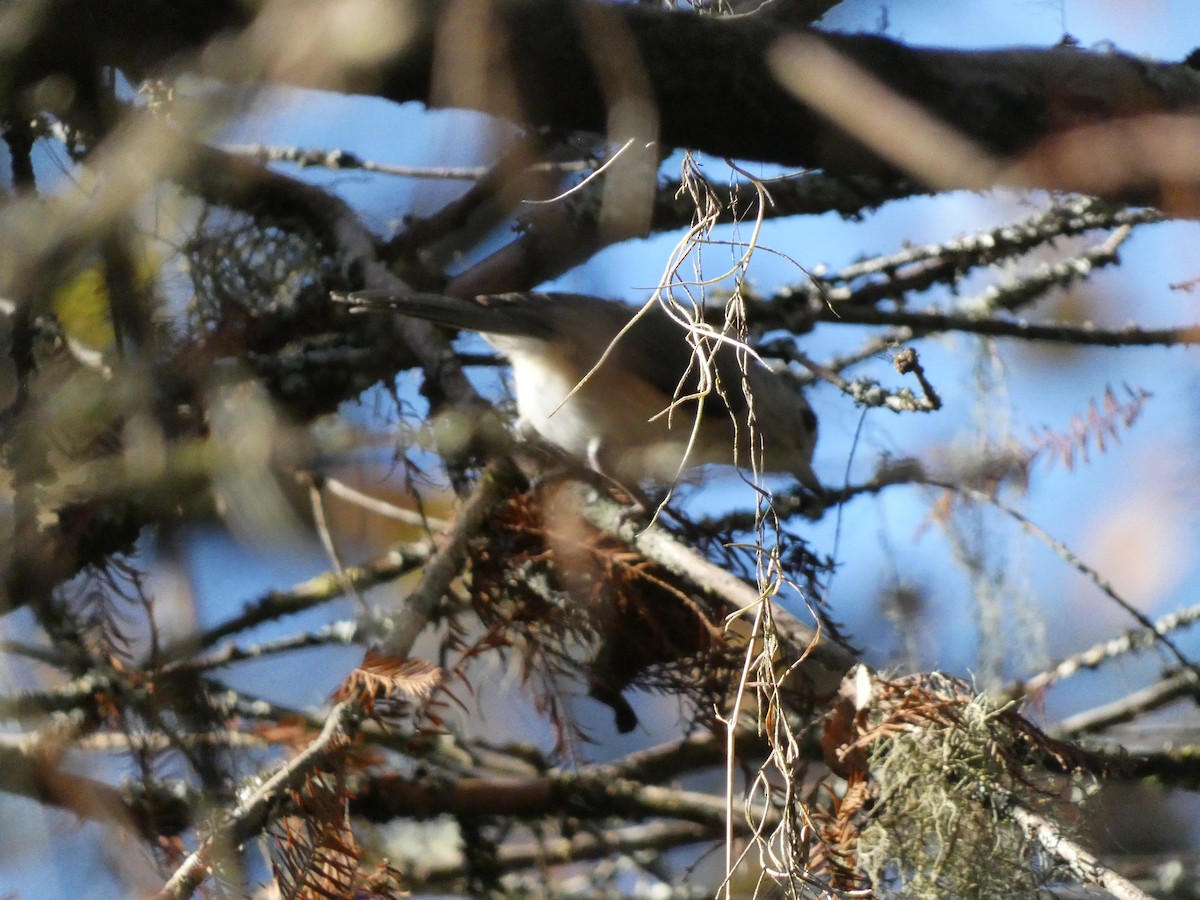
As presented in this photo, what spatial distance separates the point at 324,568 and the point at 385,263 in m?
1.04

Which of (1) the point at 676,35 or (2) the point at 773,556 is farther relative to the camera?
(1) the point at 676,35

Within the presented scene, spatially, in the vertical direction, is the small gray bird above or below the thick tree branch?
below

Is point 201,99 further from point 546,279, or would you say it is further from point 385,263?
point 546,279

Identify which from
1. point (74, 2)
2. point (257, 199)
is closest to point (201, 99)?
point (74, 2)

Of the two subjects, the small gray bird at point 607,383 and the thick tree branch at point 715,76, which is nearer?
the thick tree branch at point 715,76

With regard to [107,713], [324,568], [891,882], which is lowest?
[891,882]

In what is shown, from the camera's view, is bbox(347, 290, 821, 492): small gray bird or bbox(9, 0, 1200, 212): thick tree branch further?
bbox(347, 290, 821, 492): small gray bird

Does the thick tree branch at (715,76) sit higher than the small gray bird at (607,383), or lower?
higher

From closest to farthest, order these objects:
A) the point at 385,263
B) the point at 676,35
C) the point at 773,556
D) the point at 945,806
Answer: the point at 773,556, the point at 945,806, the point at 676,35, the point at 385,263

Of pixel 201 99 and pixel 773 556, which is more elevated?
pixel 201 99

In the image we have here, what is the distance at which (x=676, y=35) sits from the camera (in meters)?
2.16

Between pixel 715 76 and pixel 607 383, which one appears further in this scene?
pixel 607 383

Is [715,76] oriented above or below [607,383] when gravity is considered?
above

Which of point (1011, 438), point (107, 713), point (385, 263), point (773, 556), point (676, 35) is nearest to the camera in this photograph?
point (773, 556)
